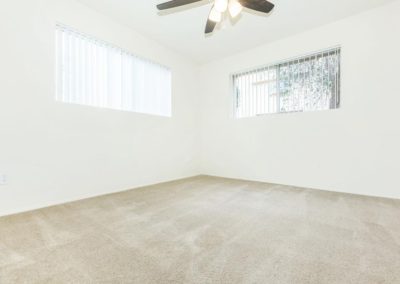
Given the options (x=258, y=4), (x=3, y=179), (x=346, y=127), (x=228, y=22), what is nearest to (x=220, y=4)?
(x=258, y=4)

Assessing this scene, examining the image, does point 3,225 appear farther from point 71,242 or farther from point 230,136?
point 230,136

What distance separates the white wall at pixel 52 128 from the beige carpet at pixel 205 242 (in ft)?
1.12

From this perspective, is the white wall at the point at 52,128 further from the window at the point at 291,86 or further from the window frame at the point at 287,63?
the window at the point at 291,86

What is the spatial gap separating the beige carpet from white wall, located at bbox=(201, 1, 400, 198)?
57cm

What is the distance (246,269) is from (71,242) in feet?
4.60

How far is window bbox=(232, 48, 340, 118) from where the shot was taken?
330cm

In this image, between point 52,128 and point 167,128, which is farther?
point 167,128

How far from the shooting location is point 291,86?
3.69 m

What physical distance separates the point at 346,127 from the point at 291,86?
1.20m

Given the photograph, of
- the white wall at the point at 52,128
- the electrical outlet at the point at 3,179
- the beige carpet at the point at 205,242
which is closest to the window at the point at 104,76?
the white wall at the point at 52,128

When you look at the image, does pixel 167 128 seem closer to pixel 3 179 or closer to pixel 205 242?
pixel 3 179

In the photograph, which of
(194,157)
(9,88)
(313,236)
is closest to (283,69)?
(194,157)

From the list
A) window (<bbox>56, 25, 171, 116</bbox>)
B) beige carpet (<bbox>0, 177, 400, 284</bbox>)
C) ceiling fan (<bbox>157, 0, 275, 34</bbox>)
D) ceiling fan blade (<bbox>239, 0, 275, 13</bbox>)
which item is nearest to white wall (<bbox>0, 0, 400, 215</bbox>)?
window (<bbox>56, 25, 171, 116</bbox>)

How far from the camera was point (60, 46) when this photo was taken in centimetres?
264
